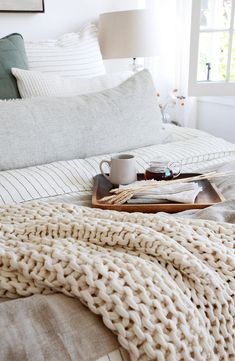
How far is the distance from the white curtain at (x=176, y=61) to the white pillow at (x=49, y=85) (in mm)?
1070

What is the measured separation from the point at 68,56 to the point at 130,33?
1.47 feet

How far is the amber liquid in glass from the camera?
4.36ft

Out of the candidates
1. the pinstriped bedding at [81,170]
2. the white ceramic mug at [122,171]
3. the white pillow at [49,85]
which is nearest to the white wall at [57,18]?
the white pillow at [49,85]

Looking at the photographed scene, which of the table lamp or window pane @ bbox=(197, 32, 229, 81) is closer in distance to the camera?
the table lamp

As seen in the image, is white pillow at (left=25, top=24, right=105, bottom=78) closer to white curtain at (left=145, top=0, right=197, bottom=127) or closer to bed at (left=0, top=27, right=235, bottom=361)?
white curtain at (left=145, top=0, right=197, bottom=127)

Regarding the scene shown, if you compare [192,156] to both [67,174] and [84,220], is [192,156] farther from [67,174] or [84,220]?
[84,220]

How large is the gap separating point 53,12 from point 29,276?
2.08 meters

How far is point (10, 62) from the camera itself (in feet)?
6.00

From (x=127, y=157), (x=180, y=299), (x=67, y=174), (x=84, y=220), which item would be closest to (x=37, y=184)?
(x=67, y=174)

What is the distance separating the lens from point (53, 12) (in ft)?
7.94

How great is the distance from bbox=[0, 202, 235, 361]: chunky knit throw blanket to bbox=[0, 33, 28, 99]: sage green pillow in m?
1.02

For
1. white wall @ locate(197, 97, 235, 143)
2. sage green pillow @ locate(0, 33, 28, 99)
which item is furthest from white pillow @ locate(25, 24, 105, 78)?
white wall @ locate(197, 97, 235, 143)

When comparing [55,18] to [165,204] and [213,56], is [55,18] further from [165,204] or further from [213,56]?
[165,204]

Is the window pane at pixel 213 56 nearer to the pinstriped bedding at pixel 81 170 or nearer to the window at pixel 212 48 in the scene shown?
the window at pixel 212 48
